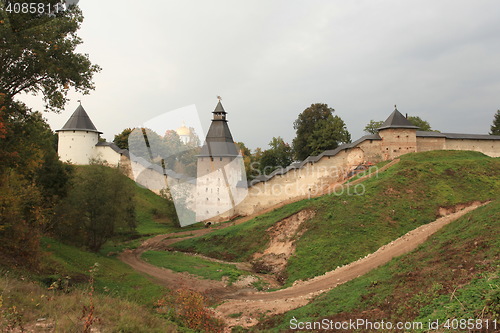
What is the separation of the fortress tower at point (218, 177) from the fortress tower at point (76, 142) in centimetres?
1523

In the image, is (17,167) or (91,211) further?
(91,211)

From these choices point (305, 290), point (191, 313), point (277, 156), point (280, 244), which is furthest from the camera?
point (277, 156)

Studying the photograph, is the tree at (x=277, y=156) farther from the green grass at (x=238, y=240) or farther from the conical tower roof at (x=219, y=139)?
the green grass at (x=238, y=240)

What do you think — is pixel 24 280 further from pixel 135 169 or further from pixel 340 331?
pixel 135 169

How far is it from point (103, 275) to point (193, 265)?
17.0ft

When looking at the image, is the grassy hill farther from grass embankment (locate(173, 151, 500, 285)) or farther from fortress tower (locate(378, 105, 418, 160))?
fortress tower (locate(378, 105, 418, 160))

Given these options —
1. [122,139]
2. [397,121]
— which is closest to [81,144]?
[122,139]

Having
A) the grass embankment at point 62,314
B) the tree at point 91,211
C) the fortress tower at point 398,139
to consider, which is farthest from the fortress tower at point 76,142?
the grass embankment at point 62,314

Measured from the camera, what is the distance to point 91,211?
1866 centimetres

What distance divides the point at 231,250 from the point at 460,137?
2065 cm

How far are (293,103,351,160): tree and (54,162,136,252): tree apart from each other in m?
22.0

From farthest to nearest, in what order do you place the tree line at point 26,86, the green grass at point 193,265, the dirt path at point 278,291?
the green grass at point 193,265 < the dirt path at point 278,291 < the tree line at point 26,86

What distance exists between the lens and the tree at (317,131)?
3622 centimetres

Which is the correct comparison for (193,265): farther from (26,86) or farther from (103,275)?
(26,86)
